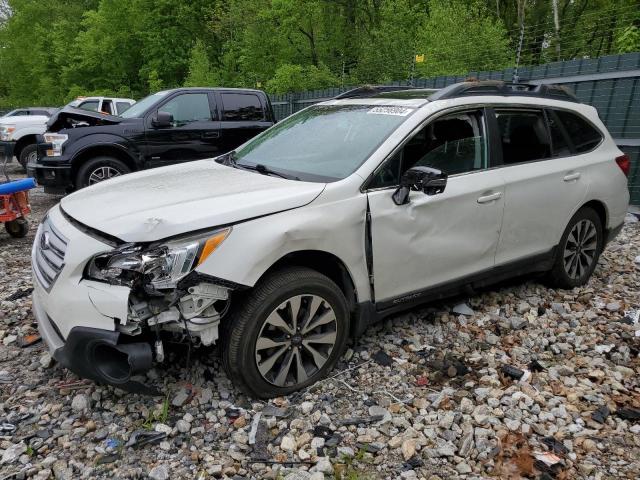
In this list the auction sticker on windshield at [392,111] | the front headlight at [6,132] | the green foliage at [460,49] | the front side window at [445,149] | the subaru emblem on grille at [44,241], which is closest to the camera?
the subaru emblem on grille at [44,241]

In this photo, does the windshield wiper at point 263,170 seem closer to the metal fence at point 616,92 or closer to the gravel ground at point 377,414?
the gravel ground at point 377,414

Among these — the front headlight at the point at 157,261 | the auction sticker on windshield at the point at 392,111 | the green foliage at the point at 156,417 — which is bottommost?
the green foliage at the point at 156,417

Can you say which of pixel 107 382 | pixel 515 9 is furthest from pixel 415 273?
pixel 515 9

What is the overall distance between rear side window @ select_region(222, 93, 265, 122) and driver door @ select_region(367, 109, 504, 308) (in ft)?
19.1

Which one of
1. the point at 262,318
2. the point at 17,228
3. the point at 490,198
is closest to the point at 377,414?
the point at 262,318

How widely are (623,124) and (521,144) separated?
468cm

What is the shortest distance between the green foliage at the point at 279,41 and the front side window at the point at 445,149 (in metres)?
10.6

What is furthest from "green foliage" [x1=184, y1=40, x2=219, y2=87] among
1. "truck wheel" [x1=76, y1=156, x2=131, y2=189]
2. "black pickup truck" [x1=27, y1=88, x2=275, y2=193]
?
"truck wheel" [x1=76, y1=156, x2=131, y2=189]

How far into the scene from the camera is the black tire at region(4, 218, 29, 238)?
6.21m

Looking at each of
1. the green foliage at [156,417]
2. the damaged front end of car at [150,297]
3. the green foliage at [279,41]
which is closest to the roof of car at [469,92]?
the damaged front end of car at [150,297]

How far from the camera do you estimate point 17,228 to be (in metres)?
6.26

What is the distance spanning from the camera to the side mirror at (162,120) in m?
7.45

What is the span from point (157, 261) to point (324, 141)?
1.56m

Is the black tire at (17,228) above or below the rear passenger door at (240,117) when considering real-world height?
below
